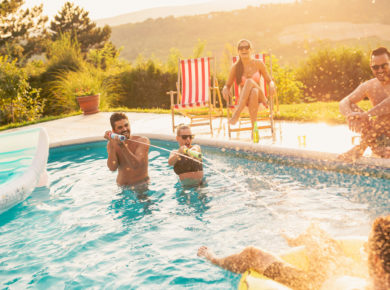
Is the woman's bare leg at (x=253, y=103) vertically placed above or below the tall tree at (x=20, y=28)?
below

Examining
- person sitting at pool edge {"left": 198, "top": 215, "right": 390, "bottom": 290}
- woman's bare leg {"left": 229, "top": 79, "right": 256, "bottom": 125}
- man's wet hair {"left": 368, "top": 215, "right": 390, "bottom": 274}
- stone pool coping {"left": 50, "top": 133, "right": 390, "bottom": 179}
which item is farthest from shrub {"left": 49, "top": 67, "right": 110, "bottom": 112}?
man's wet hair {"left": 368, "top": 215, "right": 390, "bottom": 274}

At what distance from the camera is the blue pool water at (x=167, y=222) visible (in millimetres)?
3029

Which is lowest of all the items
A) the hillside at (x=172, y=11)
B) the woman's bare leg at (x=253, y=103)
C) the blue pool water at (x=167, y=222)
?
the blue pool water at (x=167, y=222)

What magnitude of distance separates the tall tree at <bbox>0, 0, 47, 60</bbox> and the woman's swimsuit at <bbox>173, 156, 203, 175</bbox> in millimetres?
30608

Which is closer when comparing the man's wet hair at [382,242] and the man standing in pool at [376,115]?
the man's wet hair at [382,242]

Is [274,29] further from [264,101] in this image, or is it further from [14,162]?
Result: [14,162]

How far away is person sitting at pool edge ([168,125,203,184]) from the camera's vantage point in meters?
4.31

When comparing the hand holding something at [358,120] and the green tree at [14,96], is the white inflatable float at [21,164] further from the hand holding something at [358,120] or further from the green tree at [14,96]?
the green tree at [14,96]

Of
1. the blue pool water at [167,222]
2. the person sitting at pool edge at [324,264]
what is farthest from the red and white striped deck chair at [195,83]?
the person sitting at pool edge at [324,264]

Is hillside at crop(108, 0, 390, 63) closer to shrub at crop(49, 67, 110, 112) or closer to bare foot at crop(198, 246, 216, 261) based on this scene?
shrub at crop(49, 67, 110, 112)

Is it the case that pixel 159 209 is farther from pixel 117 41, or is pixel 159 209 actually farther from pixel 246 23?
pixel 117 41

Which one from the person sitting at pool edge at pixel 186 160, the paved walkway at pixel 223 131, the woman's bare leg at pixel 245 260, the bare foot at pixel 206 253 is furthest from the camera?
the paved walkway at pixel 223 131

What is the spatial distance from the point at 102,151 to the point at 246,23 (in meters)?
64.9

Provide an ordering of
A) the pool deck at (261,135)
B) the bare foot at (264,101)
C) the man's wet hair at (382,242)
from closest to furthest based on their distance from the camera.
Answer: the man's wet hair at (382,242)
the pool deck at (261,135)
the bare foot at (264,101)
